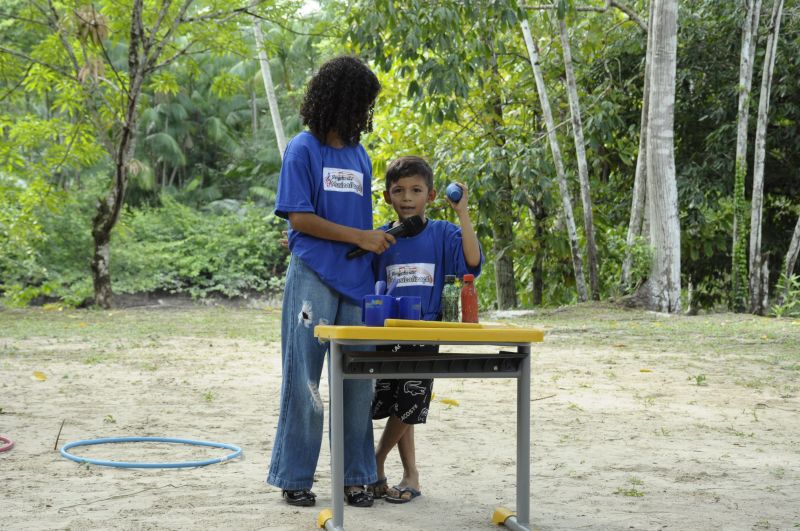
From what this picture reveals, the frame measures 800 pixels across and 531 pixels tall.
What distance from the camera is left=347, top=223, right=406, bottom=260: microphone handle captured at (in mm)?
3643

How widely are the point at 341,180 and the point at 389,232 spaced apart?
0.92 feet

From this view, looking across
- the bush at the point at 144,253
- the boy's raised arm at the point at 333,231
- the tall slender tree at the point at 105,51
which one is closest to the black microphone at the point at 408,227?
the boy's raised arm at the point at 333,231

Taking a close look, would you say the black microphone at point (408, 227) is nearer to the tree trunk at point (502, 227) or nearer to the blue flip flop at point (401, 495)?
the blue flip flop at point (401, 495)

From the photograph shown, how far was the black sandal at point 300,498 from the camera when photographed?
12.1 feet

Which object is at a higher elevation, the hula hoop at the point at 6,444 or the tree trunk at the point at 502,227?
the tree trunk at the point at 502,227

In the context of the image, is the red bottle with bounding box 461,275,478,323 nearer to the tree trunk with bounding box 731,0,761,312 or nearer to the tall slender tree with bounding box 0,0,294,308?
the tree trunk with bounding box 731,0,761,312

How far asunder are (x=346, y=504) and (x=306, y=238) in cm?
109

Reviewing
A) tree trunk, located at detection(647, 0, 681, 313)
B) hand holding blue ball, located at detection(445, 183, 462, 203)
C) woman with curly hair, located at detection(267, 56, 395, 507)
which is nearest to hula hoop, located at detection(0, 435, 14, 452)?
woman with curly hair, located at detection(267, 56, 395, 507)

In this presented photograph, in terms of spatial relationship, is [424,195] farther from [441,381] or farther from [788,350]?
[788,350]

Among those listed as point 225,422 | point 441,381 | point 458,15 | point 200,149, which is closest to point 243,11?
point 458,15

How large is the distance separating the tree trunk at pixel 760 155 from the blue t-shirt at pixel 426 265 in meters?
11.1

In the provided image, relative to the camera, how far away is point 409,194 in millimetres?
3834

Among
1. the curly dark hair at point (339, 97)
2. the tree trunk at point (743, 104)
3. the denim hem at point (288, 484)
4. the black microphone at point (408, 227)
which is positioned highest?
the tree trunk at point (743, 104)

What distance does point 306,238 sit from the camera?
364 cm
